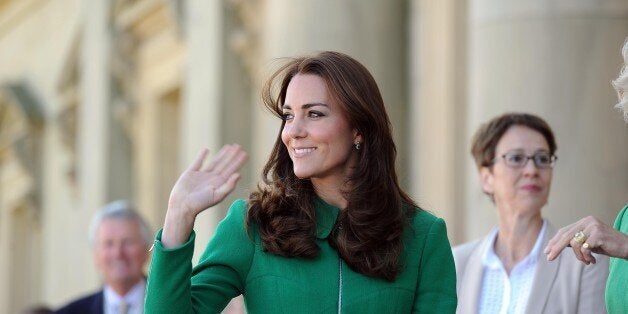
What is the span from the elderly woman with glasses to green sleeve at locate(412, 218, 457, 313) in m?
1.48

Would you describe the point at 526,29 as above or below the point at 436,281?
above

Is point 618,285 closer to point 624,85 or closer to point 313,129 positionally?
point 624,85

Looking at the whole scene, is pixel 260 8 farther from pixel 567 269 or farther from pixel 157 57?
pixel 567 269

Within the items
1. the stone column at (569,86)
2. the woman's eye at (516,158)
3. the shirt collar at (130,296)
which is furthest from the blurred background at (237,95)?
the shirt collar at (130,296)

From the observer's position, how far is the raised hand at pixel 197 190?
175 inches

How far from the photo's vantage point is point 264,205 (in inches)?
183

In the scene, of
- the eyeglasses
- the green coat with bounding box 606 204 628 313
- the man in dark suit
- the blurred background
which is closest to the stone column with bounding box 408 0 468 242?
the blurred background

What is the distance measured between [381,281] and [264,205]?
0.36m

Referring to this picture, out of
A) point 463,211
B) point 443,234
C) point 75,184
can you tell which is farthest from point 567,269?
point 75,184

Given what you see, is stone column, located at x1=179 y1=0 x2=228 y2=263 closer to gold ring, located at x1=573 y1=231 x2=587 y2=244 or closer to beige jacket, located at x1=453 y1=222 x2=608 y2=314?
beige jacket, located at x1=453 y1=222 x2=608 y2=314

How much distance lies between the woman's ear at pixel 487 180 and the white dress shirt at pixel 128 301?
177 cm

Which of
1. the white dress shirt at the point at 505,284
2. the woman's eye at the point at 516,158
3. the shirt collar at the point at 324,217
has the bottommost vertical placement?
the white dress shirt at the point at 505,284

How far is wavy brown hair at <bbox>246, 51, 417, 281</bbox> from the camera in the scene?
457cm

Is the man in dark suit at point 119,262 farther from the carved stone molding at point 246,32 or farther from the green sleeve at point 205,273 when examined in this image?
the carved stone molding at point 246,32
